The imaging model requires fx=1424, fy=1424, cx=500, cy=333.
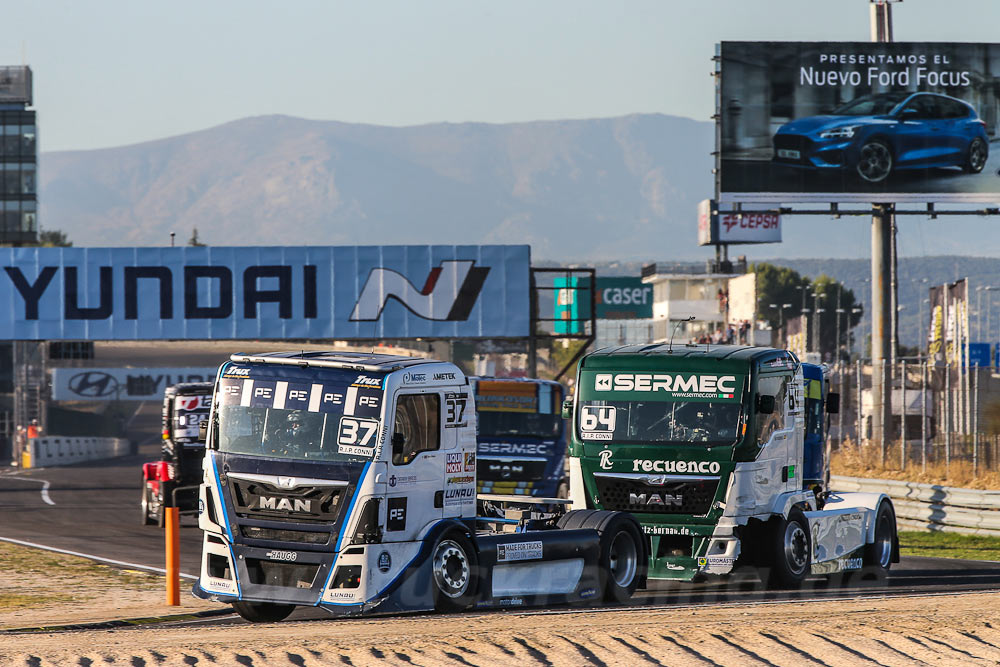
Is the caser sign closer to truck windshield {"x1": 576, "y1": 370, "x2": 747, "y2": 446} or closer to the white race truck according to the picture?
truck windshield {"x1": 576, "y1": 370, "x2": 747, "y2": 446}

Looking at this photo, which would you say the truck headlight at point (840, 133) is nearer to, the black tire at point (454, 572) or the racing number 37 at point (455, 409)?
the racing number 37 at point (455, 409)

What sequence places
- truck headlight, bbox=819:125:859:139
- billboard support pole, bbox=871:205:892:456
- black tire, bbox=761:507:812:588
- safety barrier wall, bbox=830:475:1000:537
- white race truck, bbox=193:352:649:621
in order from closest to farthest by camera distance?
white race truck, bbox=193:352:649:621 → black tire, bbox=761:507:812:588 → safety barrier wall, bbox=830:475:1000:537 → truck headlight, bbox=819:125:859:139 → billboard support pole, bbox=871:205:892:456

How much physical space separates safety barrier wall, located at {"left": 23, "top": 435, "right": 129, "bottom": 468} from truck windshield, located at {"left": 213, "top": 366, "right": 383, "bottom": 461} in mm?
47154

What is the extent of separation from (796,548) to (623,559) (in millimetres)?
2520

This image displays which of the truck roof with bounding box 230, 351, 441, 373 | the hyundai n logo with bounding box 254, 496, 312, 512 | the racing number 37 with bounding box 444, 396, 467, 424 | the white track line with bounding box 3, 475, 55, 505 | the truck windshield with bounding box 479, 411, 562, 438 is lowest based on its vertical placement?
the white track line with bounding box 3, 475, 55, 505

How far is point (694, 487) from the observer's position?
16.8 m

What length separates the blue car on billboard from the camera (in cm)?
4194

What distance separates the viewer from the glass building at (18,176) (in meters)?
72.1

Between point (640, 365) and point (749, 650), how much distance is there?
238 inches

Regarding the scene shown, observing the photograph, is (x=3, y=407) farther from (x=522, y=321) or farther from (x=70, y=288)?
(x=522, y=321)

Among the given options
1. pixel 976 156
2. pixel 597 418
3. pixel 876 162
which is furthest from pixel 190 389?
pixel 976 156

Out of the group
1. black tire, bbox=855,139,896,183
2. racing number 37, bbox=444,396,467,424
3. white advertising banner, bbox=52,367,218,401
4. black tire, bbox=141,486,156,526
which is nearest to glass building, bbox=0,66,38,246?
white advertising banner, bbox=52,367,218,401

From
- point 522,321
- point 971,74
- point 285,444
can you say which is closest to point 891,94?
point 971,74

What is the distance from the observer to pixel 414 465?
13.7 m
